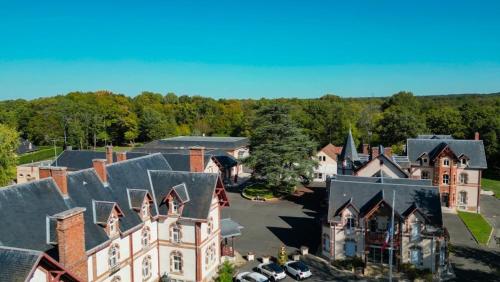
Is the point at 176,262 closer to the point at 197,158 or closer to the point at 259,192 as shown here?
the point at 197,158

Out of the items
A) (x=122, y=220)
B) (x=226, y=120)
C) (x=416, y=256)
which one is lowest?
(x=416, y=256)

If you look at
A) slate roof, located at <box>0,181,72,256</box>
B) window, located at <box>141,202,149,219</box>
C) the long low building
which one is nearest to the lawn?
window, located at <box>141,202,149,219</box>

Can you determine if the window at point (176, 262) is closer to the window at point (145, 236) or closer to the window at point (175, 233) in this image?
the window at point (175, 233)

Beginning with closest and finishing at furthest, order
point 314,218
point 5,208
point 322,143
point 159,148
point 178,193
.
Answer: point 5,208 → point 178,193 → point 314,218 → point 159,148 → point 322,143

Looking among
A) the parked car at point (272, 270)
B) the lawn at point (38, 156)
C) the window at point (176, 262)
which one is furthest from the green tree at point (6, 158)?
the parked car at point (272, 270)

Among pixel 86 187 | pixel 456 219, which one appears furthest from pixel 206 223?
pixel 456 219

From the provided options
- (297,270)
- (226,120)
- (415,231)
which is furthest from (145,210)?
(226,120)

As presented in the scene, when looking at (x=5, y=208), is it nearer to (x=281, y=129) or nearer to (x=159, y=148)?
(x=281, y=129)
